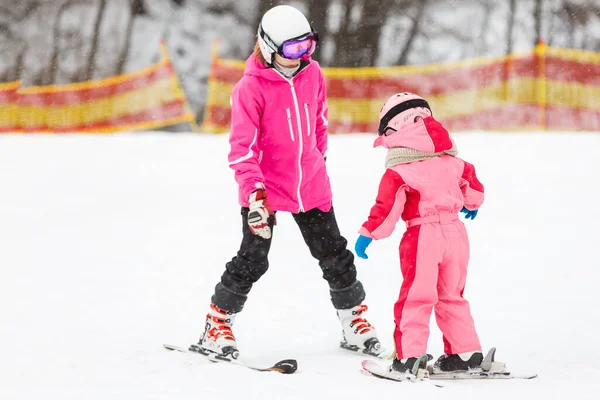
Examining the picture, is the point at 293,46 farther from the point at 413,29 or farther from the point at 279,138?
the point at 413,29

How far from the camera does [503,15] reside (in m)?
19.2

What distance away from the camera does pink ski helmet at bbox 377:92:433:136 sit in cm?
409

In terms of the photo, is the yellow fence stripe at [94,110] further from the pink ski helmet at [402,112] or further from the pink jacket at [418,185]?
the pink jacket at [418,185]

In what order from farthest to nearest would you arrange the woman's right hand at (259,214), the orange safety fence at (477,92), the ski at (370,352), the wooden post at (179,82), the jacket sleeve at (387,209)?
the wooden post at (179,82)
the orange safety fence at (477,92)
the ski at (370,352)
the woman's right hand at (259,214)
the jacket sleeve at (387,209)

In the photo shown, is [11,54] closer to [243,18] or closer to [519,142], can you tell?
[243,18]

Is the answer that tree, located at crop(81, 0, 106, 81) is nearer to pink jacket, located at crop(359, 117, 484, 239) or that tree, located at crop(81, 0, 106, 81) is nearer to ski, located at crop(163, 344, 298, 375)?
ski, located at crop(163, 344, 298, 375)

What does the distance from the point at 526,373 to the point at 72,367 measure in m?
2.19

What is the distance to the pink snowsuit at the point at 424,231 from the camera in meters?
3.91

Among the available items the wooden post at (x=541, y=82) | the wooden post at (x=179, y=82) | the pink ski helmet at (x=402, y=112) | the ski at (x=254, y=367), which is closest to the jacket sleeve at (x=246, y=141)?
the pink ski helmet at (x=402, y=112)

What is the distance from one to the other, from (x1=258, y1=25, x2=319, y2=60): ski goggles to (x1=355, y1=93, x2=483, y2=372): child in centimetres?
66

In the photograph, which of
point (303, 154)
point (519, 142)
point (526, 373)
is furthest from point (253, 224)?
point (519, 142)

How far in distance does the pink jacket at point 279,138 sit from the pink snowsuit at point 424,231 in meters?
0.61

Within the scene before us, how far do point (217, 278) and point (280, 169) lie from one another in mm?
2148

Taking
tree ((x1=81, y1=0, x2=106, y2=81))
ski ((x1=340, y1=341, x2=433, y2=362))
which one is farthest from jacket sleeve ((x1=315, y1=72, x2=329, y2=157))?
tree ((x1=81, y1=0, x2=106, y2=81))
